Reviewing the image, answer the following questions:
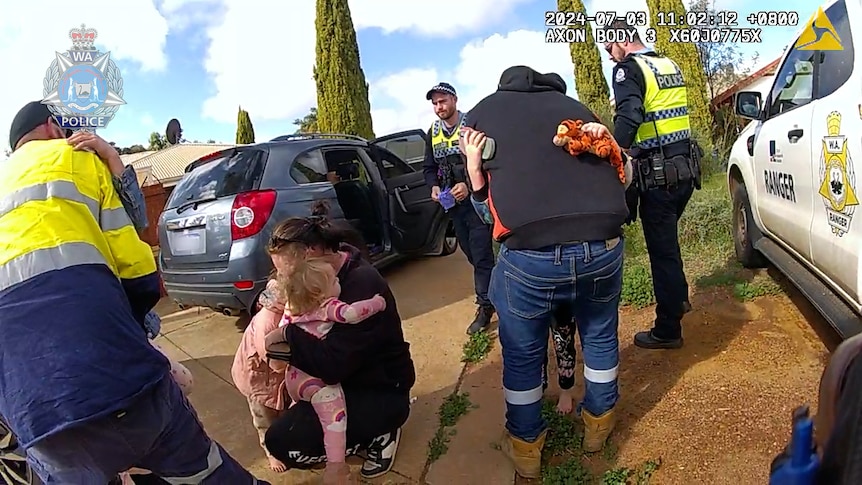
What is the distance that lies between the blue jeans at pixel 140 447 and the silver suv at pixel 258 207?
2532 mm

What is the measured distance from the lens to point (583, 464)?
273 cm

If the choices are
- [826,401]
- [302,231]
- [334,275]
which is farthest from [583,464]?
[826,401]

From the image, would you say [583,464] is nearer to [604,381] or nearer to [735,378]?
[604,381]

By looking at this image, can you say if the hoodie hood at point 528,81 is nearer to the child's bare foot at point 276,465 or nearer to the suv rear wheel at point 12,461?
the child's bare foot at point 276,465

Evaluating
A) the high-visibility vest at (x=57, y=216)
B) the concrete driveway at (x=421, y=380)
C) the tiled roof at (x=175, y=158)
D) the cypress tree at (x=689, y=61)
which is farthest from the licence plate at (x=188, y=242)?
the tiled roof at (x=175, y=158)

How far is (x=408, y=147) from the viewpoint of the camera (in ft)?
23.2

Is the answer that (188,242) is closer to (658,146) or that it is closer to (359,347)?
(359,347)

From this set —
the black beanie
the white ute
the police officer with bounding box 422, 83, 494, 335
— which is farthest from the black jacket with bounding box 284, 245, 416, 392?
the white ute

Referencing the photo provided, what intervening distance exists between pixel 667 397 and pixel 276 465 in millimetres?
2065

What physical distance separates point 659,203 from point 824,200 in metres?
0.80

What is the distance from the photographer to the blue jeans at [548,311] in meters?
2.37

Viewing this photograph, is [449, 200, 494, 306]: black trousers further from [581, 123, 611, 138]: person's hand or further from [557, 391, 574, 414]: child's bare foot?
[581, 123, 611, 138]: person's hand

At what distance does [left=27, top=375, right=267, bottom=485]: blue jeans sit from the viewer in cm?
167

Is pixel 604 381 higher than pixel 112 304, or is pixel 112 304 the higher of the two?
pixel 112 304
